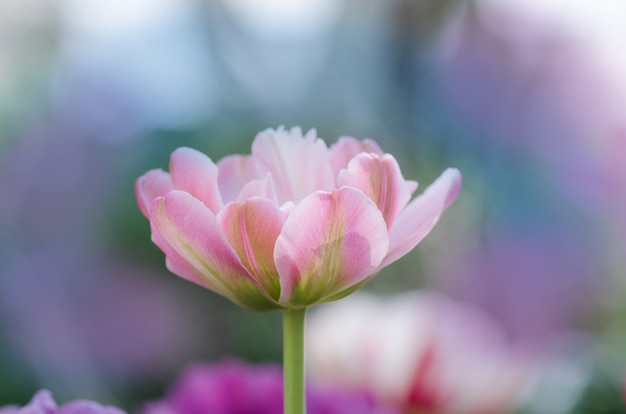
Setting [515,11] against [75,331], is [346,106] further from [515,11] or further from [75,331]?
[75,331]

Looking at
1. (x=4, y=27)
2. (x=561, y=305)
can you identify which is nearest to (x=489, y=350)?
(x=561, y=305)

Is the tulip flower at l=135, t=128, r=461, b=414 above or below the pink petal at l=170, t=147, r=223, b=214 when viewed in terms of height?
below

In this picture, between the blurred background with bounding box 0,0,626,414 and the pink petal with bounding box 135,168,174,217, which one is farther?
the blurred background with bounding box 0,0,626,414

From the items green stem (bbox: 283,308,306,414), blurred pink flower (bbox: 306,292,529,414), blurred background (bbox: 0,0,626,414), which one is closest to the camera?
green stem (bbox: 283,308,306,414)

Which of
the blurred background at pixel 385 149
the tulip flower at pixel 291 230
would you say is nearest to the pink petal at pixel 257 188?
the tulip flower at pixel 291 230

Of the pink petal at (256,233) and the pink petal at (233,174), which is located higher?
the pink petal at (233,174)

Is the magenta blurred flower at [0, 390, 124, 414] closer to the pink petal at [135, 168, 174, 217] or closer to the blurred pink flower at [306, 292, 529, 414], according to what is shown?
the pink petal at [135, 168, 174, 217]

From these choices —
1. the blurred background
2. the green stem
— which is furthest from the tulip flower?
the blurred background

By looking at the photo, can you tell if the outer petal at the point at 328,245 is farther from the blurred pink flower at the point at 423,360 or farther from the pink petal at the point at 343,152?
the blurred pink flower at the point at 423,360
